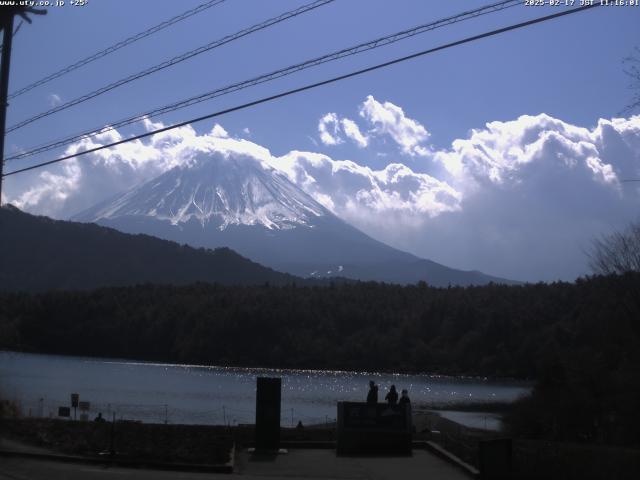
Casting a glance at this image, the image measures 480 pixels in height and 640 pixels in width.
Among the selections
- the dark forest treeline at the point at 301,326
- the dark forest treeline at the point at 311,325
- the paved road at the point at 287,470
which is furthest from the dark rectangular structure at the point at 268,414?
the dark forest treeline at the point at 301,326

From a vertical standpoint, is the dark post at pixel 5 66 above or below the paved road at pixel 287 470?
above

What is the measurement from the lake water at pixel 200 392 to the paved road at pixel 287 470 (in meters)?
18.1

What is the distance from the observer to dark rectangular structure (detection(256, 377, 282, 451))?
20.4m

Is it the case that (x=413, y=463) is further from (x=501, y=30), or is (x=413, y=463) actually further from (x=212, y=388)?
(x=212, y=388)

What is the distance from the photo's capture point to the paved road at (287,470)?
651 inches

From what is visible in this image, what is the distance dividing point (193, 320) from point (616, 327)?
112 meters

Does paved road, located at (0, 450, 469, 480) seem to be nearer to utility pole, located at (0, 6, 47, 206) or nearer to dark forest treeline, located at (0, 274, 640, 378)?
utility pole, located at (0, 6, 47, 206)

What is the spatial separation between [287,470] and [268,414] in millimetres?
2300

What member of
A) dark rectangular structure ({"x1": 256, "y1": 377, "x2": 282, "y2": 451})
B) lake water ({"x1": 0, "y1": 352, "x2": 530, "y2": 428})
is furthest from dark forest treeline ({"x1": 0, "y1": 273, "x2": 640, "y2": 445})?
dark rectangular structure ({"x1": 256, "y1": 377, "x2": 282, "y2": 451})

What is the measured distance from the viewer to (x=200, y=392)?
75.0 m

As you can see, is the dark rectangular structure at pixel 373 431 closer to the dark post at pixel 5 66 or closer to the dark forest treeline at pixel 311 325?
the dark post at pixel 5 66

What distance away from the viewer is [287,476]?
17.6m

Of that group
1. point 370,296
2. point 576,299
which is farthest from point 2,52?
point 370,296

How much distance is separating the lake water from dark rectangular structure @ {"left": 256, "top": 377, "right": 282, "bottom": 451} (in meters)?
17.2
